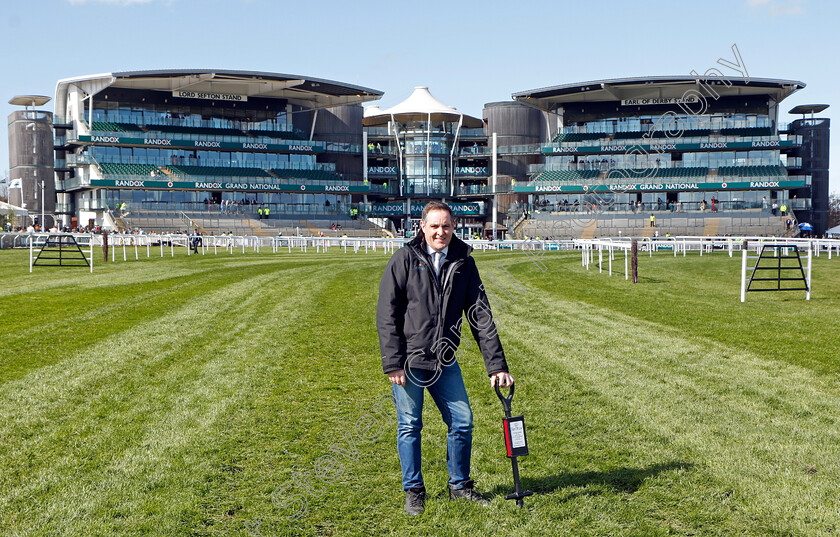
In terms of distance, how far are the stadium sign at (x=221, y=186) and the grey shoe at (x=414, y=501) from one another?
71.1m

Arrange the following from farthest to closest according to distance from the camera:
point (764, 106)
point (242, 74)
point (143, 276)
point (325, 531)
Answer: point (764, 106) → point (242, 74) → point (143, 276) → point (325, 531)

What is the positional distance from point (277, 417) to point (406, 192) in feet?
256

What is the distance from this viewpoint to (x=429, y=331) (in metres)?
4.61

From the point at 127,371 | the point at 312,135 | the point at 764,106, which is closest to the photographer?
the point at 127,371

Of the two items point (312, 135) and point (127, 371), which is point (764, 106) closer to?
point (312, 135)

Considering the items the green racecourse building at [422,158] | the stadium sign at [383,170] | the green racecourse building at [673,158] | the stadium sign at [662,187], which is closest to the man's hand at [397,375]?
the green racecourse building at [673,158]

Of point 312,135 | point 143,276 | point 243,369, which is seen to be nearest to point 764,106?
point 312,135

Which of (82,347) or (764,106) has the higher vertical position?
(764,106)

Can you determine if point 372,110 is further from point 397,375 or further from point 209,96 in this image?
point 397,375

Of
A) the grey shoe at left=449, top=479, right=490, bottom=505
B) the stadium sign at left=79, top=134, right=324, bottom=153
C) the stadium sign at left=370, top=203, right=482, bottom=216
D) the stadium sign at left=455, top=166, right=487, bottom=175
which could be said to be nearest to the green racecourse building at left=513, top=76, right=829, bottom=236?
the stadium sign at left=370, top=203, right=482, bottom=216

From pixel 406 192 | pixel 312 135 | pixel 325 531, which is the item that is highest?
pixel 312 135

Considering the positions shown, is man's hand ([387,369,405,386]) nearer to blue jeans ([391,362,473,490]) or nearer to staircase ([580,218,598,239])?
blue jeans ([391,362,473,490])

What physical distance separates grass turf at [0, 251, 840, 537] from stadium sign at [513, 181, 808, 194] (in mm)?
61369

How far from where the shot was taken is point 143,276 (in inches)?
839
